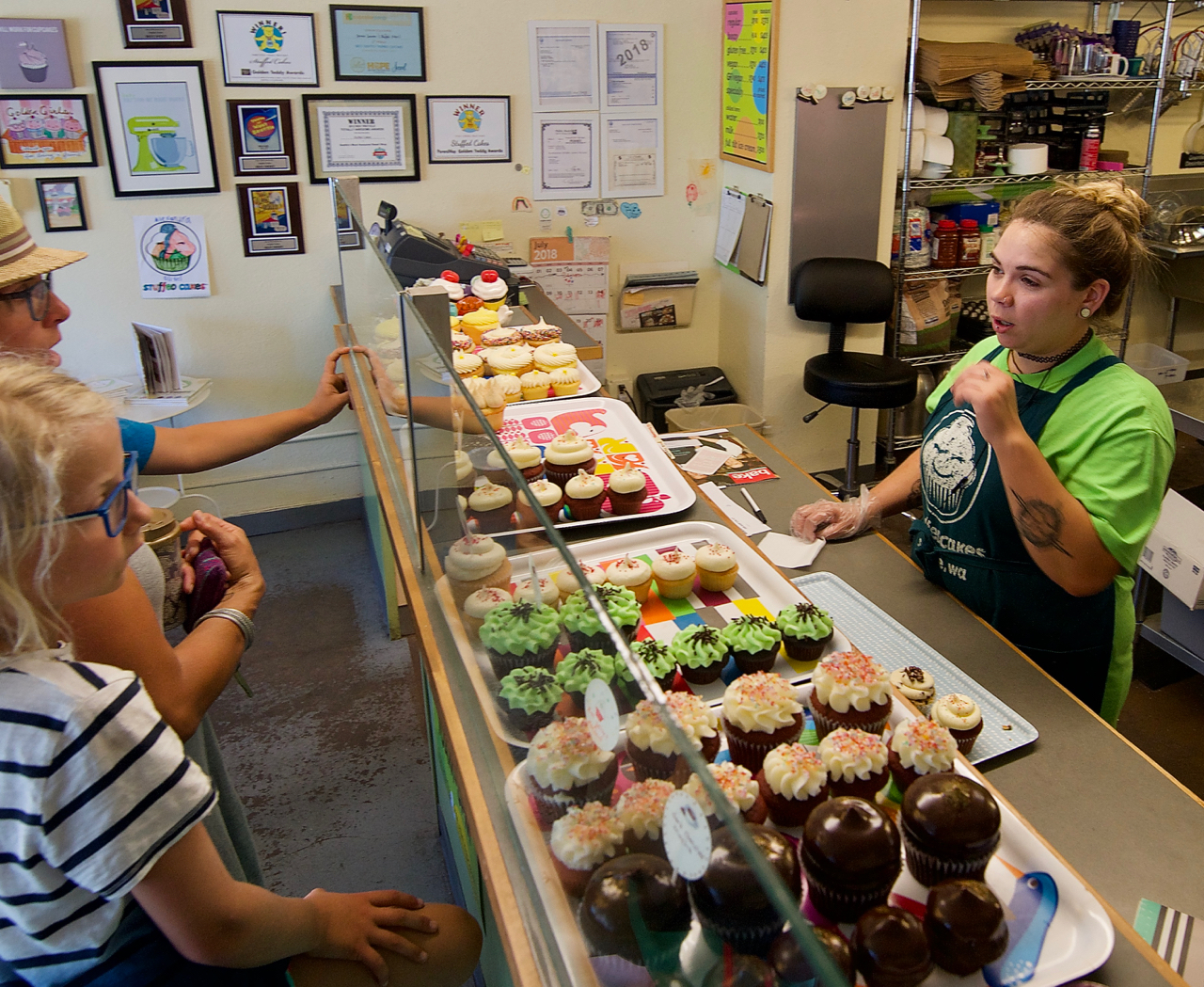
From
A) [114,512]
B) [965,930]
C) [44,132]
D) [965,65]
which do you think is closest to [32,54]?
[44,132]

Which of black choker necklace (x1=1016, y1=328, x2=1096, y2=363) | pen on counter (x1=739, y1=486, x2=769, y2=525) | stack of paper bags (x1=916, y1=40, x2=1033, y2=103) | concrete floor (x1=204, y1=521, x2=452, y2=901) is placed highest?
stack of paper bags (x1=916, y1=40, x2=1033, y2=103)

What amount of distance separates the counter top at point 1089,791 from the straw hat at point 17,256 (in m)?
1.80

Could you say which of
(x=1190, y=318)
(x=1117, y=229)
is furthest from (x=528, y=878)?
(x=1190, y=318)

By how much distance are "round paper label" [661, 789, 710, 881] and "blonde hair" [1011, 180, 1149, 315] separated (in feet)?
4.34

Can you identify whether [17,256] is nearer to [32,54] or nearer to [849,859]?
[849,859]

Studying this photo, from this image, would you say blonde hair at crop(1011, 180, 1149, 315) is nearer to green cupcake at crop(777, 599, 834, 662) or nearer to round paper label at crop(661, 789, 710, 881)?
green cupcake at crop(777, 599, 834, 662)

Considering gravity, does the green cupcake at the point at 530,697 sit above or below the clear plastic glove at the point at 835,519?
above

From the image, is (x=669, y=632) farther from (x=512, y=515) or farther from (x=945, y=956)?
(x=945, y=956)

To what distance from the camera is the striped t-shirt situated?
0.92 m

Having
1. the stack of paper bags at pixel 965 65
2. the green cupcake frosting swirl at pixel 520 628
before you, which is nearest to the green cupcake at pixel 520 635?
the green cupcake frosting swirl at pixel 520 628

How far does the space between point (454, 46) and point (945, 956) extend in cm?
387

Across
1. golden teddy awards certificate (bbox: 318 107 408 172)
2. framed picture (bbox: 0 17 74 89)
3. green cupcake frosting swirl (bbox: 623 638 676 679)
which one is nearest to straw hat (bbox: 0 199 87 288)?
green cupcake frosting swirl (bbox: 623 638 676 679)

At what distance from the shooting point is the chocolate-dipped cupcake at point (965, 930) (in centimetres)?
103

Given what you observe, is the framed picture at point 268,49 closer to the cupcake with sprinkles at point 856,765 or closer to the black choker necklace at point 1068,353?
the black choker necklace at point 1068,353
